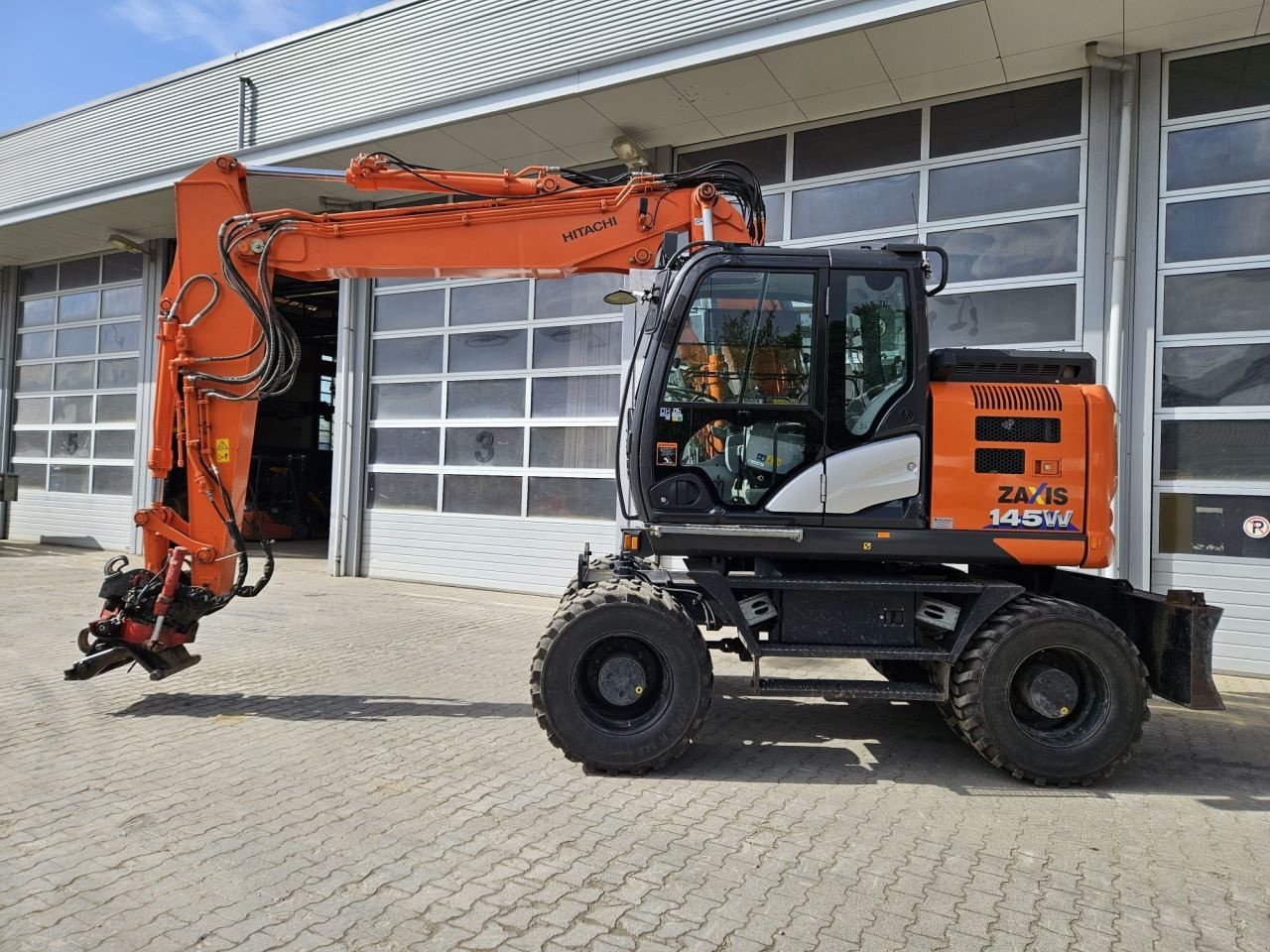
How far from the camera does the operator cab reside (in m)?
4.53

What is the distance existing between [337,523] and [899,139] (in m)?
9.16

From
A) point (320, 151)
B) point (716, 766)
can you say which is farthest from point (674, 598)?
point (320, 151)

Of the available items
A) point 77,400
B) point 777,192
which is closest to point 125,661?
point 777,192

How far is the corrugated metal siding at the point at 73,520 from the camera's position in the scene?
15.1 meters

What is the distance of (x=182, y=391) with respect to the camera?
5348 mm

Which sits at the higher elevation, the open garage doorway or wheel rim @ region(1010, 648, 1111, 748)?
the open garage doorway

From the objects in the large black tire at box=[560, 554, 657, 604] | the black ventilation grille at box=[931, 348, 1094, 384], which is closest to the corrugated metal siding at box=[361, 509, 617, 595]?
the large black tire at box=[560, 554, 657, 604]

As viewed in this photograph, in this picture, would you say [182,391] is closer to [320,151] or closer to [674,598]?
[674,598]

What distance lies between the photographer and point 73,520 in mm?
15766

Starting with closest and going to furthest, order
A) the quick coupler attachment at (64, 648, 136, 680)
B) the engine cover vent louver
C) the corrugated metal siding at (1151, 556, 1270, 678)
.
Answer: the engine cover vent louver < the quick coupler attachment at (64, 648, 136, 680) < the corrugated metal siding at (1151, 556, 1270, 678)

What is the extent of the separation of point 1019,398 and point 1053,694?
64.7 inches

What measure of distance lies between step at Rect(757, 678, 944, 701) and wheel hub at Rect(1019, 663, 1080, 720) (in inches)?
19.5

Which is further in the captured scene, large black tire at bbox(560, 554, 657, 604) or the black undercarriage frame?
large black tire at bbox(560, 554, 657, 604)

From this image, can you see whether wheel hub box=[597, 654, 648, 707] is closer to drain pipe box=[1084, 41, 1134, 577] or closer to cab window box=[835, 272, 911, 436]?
cab window box=[835, 272, 911, 436]
